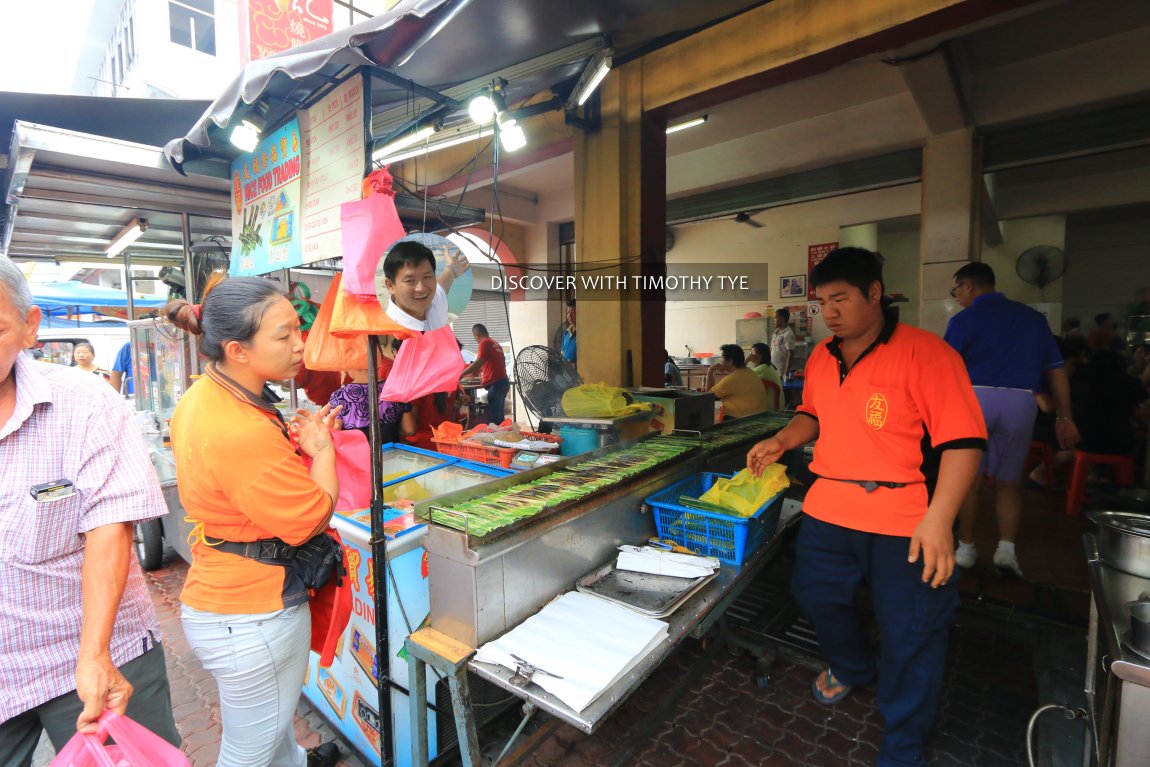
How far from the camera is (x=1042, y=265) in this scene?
9.05 meters

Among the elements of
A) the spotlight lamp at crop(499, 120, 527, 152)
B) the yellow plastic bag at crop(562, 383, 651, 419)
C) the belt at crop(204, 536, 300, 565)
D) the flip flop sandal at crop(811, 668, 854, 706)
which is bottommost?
the flip flop sandal at crop(811, 668, 854, 706)

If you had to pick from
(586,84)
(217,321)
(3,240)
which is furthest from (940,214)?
(3,240)

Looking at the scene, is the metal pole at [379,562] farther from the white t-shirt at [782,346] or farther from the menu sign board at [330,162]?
the white t-shirt at [782,346]

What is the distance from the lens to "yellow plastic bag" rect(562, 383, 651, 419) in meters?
3.52

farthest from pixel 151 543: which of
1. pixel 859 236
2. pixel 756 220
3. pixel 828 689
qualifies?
pixel 859 236

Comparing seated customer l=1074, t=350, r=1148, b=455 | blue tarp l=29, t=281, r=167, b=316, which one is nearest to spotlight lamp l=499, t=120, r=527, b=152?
seated customer l=1074, t=350, r=1148, b=455

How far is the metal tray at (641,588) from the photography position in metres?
1.82

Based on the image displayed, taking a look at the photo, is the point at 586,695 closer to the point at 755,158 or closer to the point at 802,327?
the point at 755,158

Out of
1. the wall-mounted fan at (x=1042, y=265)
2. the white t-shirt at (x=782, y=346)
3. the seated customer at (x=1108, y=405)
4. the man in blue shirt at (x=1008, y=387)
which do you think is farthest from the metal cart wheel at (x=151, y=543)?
the wall-mounted fan at (x=1042, y=265)

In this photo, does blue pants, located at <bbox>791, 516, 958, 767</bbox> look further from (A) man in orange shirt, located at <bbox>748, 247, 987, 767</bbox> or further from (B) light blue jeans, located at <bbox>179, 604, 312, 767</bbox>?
(B) light blue jeans, located at <bbox>179, 604, 312, 767</bbox>

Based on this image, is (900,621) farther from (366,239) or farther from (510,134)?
(510,134)

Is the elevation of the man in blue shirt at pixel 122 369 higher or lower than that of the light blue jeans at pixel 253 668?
higher

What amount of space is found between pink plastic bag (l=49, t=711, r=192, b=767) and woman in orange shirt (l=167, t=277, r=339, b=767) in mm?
339

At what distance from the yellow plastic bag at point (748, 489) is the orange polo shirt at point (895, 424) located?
11.5 inches
